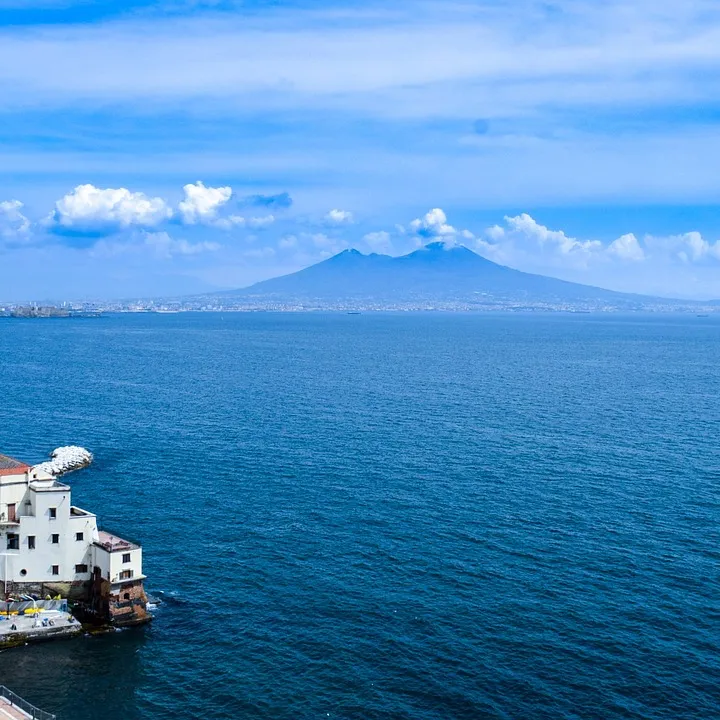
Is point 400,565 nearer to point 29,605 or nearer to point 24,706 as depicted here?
point 29,605

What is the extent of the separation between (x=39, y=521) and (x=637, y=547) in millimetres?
49072

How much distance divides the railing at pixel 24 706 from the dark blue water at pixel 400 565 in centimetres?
174

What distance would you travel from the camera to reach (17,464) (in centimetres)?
6719

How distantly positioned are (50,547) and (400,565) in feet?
90.3

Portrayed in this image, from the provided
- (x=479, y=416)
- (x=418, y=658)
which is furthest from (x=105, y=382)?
(x=418, y=658)

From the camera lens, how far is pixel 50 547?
63500 millimetres

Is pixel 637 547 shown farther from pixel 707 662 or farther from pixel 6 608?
pixel 6 608

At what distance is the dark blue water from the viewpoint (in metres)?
51.0

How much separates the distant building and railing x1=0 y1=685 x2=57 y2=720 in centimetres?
1331

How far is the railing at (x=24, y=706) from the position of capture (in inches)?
1848

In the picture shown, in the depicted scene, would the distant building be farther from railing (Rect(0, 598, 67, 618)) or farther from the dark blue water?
the dark blue water

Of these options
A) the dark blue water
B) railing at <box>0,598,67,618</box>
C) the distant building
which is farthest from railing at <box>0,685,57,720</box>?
the distant building

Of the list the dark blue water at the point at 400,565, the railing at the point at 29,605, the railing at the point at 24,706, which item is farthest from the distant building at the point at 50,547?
the railing at the point at 24,706

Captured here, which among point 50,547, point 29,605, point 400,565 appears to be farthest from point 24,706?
point 400,565
